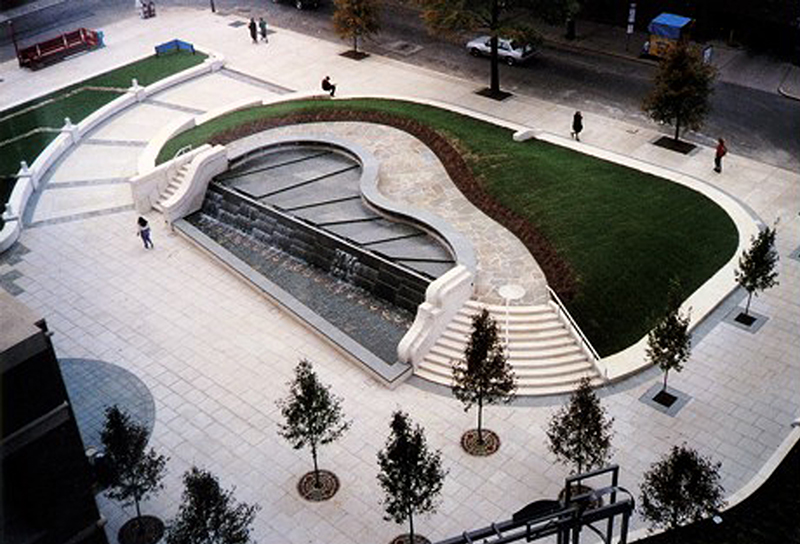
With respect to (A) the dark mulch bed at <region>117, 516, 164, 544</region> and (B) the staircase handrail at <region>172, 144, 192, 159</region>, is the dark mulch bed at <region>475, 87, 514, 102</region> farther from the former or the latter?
(A) the dark mulch bed at <region>117, 516, 164, 544</region>

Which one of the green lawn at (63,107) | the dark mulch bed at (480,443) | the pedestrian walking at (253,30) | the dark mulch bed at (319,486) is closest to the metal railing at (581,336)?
the dark mulch bed at (480,443)

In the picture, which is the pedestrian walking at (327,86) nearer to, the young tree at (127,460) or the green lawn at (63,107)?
the green lawn at (63,107)

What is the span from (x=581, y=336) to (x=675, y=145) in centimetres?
1761

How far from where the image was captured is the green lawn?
4538 cm

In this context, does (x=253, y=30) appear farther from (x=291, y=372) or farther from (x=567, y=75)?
(x=291, y=372)

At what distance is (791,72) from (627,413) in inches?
1268

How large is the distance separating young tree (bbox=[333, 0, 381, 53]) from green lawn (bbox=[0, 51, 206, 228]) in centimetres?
950

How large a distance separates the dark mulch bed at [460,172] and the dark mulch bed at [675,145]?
11097mm

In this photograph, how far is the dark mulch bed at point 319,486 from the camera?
2561 cm

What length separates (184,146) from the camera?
4388 cm

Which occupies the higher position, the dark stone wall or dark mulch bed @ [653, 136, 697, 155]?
the dark stone wall

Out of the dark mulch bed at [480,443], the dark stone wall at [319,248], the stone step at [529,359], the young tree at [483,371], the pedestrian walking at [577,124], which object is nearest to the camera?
the young tree at [483,371]

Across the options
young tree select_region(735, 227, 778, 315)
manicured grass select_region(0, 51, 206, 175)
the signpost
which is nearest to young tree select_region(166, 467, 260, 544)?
young tree select_region(735, 227, 778, 315)

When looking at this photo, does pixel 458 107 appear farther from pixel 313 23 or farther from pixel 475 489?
pixel 475 489
